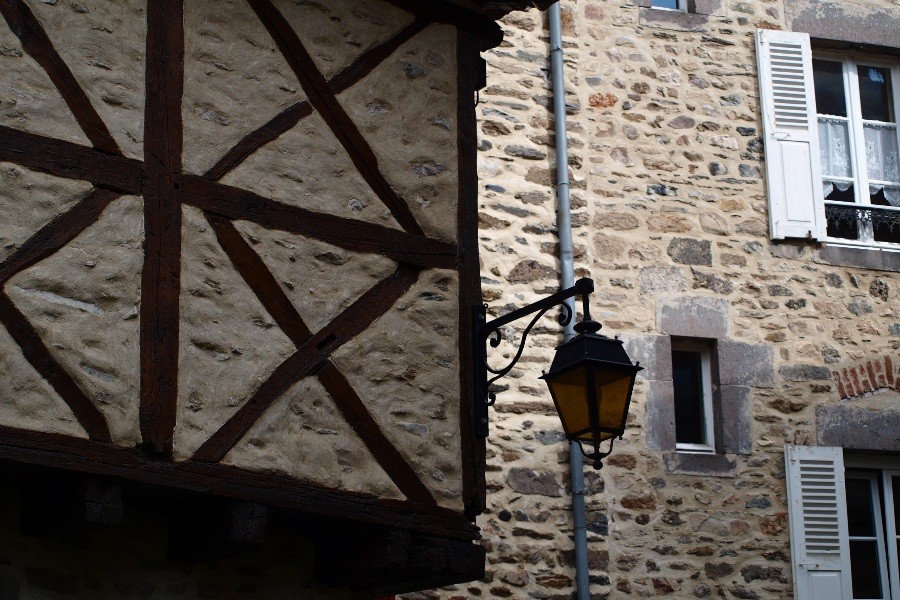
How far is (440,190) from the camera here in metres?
5.13

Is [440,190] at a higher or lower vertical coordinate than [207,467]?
higher

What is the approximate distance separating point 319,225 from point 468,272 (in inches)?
27.7

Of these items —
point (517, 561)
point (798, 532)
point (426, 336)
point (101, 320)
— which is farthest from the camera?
point (798, 532)

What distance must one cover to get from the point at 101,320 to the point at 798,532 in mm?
4637

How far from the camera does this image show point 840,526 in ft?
24.2

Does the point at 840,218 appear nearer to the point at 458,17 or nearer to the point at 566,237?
the point at 566,237

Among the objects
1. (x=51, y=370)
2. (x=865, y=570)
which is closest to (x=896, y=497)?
(x=865, y=570)

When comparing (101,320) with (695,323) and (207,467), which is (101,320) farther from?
(695,323)

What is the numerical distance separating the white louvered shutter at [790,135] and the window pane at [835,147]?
211mm

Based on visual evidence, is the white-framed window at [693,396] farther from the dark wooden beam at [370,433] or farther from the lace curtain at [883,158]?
the dark wooden beam at [370,433]

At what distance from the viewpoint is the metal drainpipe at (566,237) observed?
22.7ft

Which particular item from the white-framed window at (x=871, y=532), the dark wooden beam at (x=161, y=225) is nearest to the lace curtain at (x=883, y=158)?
the white-framed window at (x=871, y=532)

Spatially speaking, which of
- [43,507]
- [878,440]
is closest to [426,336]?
[43,507]

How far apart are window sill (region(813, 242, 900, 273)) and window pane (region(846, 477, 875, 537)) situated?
1.33 metres
